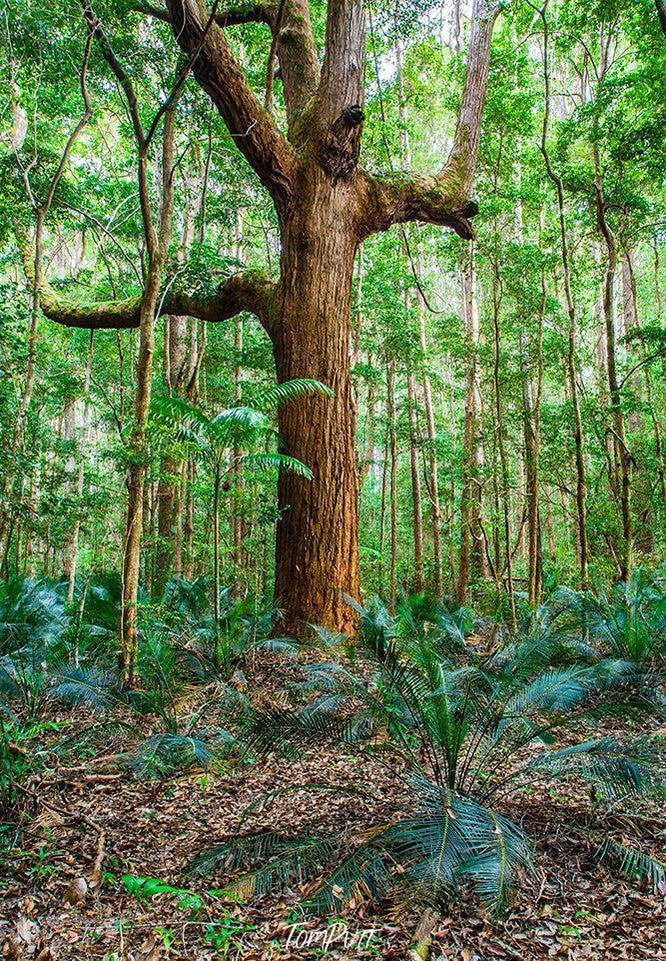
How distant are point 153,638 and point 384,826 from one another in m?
2.91

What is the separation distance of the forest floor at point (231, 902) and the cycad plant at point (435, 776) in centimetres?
12

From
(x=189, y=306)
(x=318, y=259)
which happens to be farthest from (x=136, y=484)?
(x=189, y=306)

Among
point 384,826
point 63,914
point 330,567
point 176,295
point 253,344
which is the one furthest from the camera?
point 253,344

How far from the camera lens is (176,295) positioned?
28.0 ft

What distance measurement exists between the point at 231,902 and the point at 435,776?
1.27 meters

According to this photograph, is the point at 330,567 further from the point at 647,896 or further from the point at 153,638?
the point at 647,896

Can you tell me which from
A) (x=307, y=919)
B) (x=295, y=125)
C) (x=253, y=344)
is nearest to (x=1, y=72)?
(x=295, y=125)

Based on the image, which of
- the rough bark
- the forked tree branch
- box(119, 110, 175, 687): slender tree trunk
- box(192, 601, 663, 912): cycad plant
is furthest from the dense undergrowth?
the forked tree branch

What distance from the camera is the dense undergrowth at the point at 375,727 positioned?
2.79 meters

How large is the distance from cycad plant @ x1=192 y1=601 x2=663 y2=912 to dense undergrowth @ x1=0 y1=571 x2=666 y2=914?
10 millimetres

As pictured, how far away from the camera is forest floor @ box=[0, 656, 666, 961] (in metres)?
2.37

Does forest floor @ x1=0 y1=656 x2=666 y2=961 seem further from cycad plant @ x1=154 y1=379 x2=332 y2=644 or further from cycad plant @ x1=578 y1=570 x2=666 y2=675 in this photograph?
cycad plant @ x1=578 y1=570 x2=666 y2=675

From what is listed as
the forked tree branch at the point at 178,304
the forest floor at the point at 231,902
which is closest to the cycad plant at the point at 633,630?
the forest floor at the point at 231,902

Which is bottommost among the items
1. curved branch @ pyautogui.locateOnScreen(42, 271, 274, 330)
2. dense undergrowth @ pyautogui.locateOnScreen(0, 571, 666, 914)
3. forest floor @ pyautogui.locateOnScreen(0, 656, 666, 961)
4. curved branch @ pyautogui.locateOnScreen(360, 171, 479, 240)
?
forest floor @ pyautogui.locateOnScreen(0, 656, 666, 961)
